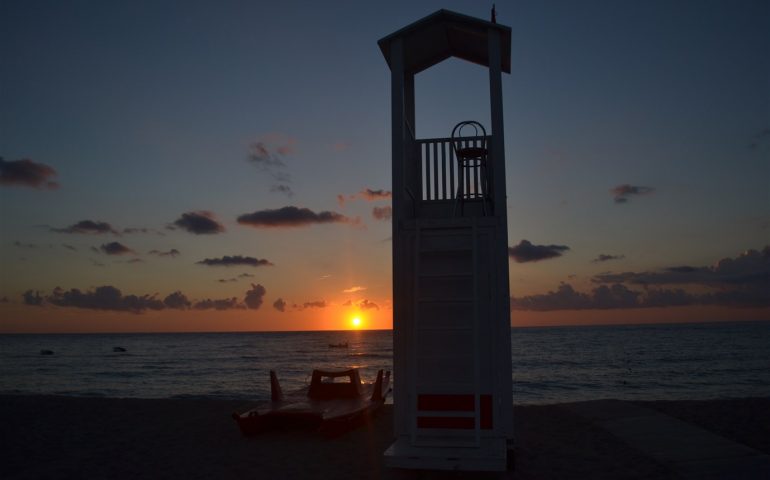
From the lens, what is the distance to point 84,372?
4919cm

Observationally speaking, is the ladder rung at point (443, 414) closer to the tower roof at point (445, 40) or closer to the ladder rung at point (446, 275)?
the ladder rung at point (446, 275)

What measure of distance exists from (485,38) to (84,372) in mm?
52023

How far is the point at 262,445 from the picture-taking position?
35.2 ft

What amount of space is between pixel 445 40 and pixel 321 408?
801 centimetres

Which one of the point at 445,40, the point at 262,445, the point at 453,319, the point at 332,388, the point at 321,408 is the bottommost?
the point at 262,445

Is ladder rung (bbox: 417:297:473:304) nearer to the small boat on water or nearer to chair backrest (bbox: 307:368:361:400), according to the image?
the small boat on water

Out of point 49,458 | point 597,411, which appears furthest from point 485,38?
point 49,458

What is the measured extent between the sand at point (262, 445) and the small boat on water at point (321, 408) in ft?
0.97

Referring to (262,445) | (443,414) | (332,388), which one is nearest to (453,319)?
(443,414)

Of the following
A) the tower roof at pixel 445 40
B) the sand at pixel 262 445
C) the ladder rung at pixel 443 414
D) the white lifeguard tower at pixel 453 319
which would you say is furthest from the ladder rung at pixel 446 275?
the tower roof at pixel 445 40

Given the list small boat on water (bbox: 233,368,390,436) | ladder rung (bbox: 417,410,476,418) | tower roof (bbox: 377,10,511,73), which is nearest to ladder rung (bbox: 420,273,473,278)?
ladder rung (bbox: 417,410,476,418)

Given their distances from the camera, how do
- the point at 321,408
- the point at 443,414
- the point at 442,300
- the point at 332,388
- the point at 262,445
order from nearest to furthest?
the point at 443,414, the point at 442,300, the point at 262,445, the point at 321,408, the point at 332,388

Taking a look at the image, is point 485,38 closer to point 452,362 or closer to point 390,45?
point 390,45

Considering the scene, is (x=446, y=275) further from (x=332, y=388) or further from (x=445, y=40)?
(x=332, y=388)
